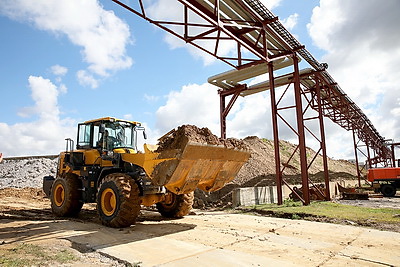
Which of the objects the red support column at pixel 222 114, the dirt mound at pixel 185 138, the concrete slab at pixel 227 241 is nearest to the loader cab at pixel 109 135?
the concrete slab at pixel 227 241

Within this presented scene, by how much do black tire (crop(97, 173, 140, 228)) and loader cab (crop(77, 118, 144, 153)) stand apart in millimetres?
1758

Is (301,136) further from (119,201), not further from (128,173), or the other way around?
(119,201)

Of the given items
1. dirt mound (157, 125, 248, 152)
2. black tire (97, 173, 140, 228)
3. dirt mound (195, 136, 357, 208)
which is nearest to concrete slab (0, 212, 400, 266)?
black tire (97, 173, 140, 228)

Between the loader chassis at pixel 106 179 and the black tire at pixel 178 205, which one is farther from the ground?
the loader chassis at pixel 106 179

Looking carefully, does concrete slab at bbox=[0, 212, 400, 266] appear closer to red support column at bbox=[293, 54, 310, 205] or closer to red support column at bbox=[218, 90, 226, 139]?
red support column at bbox=[293, 54, 310, 205]

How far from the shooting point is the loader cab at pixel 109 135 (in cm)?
887

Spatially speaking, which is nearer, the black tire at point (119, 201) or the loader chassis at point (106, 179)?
the black tire at point (119, 201)

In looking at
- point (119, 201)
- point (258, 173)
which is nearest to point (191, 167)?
point (119, 201)

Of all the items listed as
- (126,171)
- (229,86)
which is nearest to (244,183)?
(229,86)

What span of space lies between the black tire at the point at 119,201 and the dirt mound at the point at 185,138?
1325 mm

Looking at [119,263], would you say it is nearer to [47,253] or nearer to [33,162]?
[47,253]

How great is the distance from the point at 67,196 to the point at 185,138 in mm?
5128

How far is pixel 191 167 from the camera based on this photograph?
6.35 m

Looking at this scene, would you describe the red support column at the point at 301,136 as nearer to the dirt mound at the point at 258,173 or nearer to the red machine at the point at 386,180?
the dirt mound at the point at 258,173
